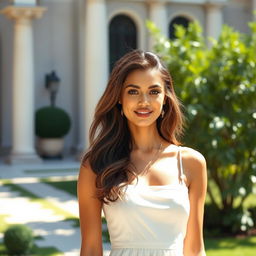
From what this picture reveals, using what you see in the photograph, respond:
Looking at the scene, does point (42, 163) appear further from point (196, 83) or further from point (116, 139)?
point (116, 139)

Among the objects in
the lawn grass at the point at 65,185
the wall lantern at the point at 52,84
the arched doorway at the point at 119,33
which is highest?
the arched doorway at the point at 119,33

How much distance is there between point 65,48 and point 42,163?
5010mm

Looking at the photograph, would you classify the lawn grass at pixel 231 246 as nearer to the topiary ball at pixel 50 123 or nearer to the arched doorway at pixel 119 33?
the topiary ball at pixel 50 123

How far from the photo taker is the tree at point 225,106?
8.62 metres

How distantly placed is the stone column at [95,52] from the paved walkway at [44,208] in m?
3.03

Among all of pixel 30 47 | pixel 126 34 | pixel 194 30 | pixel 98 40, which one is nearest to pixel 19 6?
pixel 30 47

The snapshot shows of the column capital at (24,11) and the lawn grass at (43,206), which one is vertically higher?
the column capital at (24,11)

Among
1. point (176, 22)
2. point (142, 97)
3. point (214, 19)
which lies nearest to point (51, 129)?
point (176, 22)

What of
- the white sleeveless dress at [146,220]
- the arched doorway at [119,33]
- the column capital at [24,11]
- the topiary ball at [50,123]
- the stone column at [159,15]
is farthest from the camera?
the arched doorway at [119,33]

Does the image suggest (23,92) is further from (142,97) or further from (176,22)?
(142,97)

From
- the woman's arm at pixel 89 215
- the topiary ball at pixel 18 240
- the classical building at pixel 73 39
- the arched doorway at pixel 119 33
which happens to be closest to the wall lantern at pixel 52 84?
the classical building at pixel 73 39

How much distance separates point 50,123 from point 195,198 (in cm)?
1889

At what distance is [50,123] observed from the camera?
69.9 feet

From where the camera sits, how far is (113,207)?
2424 millimetres
